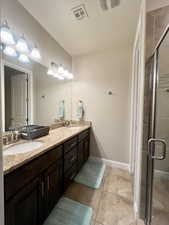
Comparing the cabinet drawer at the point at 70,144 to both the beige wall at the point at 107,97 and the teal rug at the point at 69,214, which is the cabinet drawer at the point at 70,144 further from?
the beige wall at the point at 107,97

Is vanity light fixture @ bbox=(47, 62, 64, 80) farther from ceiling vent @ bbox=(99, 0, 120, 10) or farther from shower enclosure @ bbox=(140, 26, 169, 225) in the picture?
shower enclosure @ bbox=(140, 26, 169, 225)

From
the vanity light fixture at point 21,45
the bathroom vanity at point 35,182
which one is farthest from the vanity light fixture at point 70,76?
the bathroom vanity at point 35,182

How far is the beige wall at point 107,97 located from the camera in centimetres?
265

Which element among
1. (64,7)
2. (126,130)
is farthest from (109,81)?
(64,7)

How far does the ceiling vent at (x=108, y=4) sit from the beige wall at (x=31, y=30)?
1.03 m

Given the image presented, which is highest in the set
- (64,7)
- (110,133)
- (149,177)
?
(64,7)

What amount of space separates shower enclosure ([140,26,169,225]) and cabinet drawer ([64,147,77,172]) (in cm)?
104

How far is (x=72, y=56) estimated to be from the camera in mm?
3082

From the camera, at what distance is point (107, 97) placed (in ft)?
9.16

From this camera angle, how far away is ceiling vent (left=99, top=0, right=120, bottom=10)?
58.3 inches

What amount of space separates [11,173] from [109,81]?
8.06ft

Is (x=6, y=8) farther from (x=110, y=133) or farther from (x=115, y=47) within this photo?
(x=110, y=133)

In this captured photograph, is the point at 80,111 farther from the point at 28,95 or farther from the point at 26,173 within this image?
the point at 26,173

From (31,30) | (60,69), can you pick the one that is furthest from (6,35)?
(60,69)
